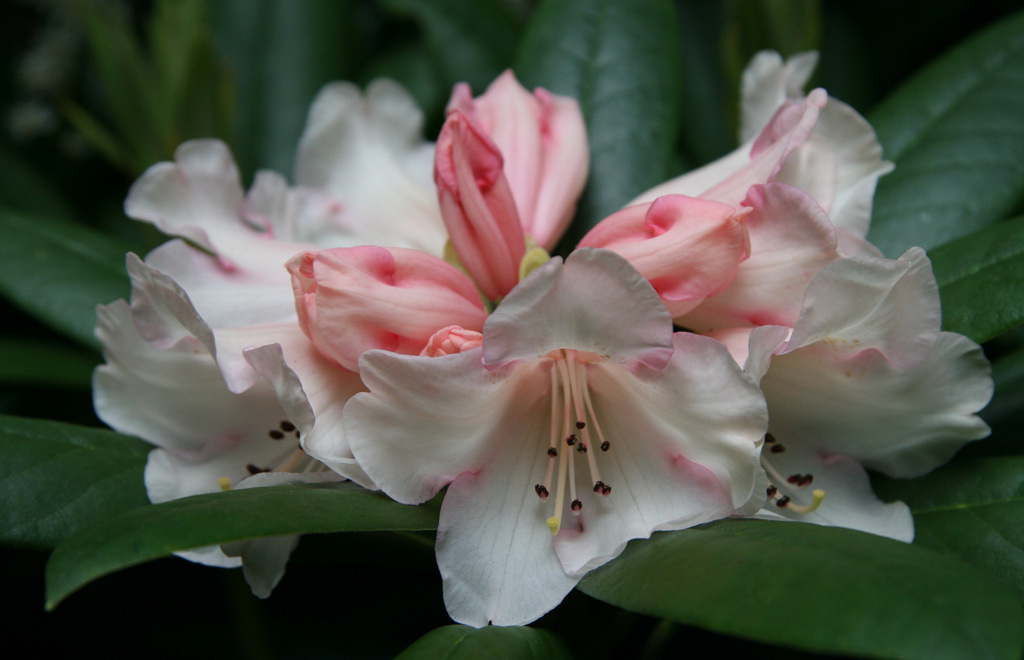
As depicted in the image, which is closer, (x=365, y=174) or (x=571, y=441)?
(x=571, y=441)

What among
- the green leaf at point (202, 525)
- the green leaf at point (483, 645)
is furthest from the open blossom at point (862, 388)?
the green leaf at point (202, 525)

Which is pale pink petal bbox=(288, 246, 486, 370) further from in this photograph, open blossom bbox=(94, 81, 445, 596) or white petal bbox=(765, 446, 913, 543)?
white petal bbox=(765, 446, 913, 543)

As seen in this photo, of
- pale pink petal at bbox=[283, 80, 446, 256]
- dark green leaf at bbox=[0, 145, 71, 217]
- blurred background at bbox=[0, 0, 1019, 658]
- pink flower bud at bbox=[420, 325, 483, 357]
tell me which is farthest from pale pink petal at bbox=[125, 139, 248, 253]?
dark green leaf at bbox=[0, 145, 71, 217]

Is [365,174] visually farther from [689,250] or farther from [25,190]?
[25,190]

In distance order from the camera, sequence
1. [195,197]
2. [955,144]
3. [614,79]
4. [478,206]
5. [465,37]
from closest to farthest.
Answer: [478,206] < [195,197] < [955,144] < [614,79] < [465,37]

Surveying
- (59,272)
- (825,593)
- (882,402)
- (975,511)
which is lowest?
(975,511)

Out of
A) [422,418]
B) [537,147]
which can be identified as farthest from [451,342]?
[537,147]

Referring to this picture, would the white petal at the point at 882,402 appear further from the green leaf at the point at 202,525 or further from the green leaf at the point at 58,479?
the green leaf at the point at 58,479
